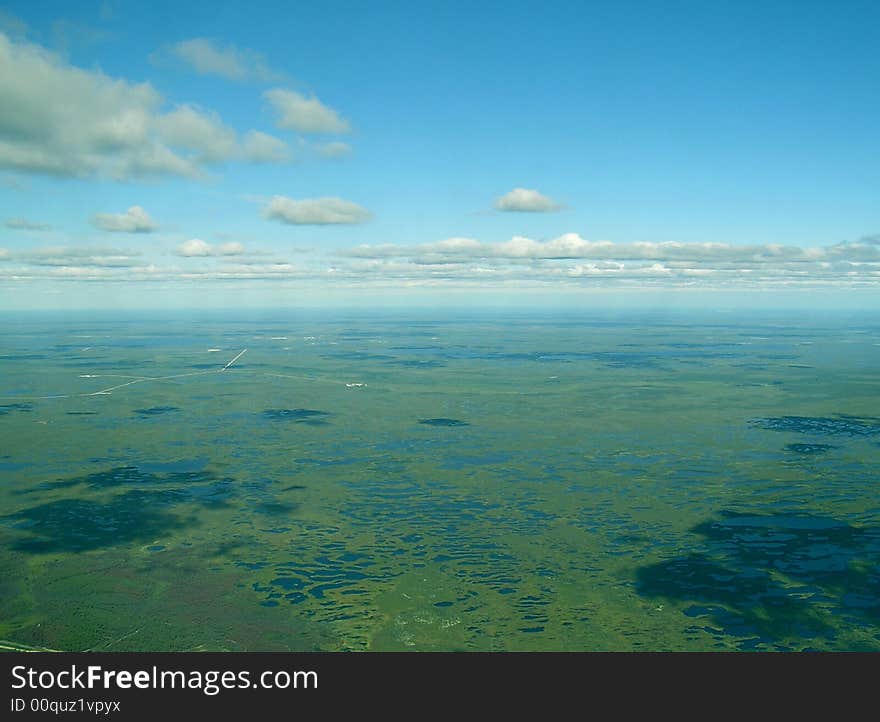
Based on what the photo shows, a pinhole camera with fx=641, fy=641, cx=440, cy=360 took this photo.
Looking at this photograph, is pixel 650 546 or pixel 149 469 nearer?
pixel 650 546

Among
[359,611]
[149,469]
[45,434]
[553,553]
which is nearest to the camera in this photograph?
[359,611]

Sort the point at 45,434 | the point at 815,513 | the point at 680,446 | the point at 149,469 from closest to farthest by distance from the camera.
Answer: the point at 815,513 < the point at 149,469 < the point at 680,446 < the point at 45,434

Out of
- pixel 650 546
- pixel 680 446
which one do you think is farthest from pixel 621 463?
pixel 650 546
